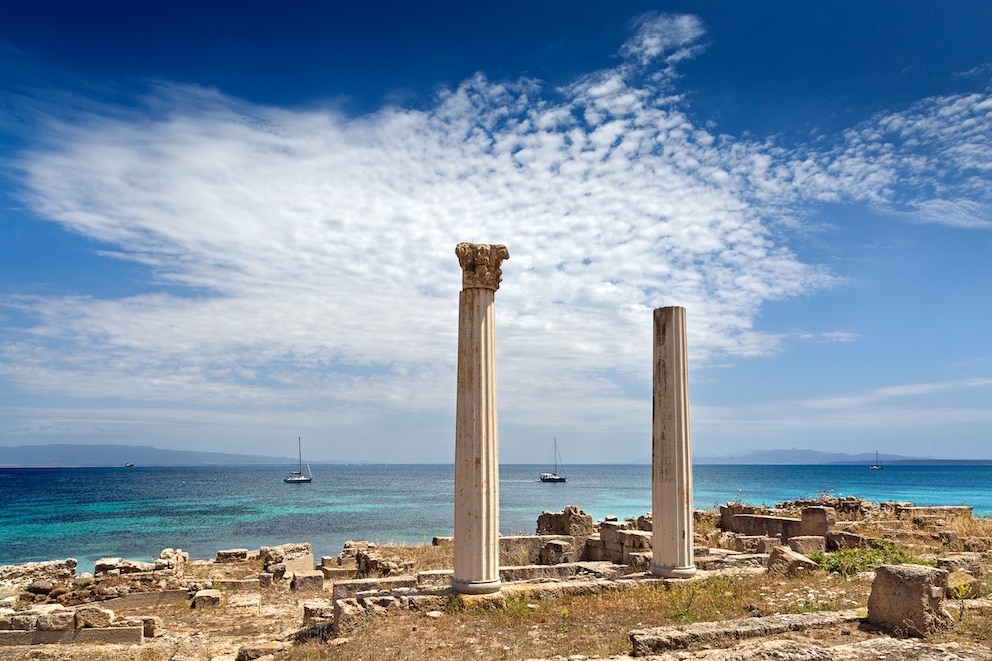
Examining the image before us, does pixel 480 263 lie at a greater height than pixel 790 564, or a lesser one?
greater

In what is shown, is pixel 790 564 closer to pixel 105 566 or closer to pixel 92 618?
pixel 92 618

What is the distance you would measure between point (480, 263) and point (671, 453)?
423cm

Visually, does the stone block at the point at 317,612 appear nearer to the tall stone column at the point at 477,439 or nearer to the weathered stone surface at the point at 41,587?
the tall stone column at the point at 477,439

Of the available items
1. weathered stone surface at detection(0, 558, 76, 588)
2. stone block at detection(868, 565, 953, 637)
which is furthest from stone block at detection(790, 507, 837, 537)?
weathered stone surface at detection(0, 558, 76, 588)

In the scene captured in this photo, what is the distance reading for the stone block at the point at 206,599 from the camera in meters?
13.8

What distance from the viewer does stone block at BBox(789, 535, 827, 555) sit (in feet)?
45.1

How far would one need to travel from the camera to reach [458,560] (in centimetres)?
933

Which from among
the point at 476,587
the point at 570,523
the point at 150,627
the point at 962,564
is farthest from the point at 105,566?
the point at 962,564

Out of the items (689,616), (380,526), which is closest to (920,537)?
(689,616)

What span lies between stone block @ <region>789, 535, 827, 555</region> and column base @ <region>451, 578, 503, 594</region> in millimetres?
7318

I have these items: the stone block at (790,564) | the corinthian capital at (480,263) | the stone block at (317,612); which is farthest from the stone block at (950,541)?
the stone block at (317,612)

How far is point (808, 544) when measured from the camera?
14008mm

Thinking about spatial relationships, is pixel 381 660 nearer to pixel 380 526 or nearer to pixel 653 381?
pixel 653 381

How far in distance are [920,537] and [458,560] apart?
11.9m
